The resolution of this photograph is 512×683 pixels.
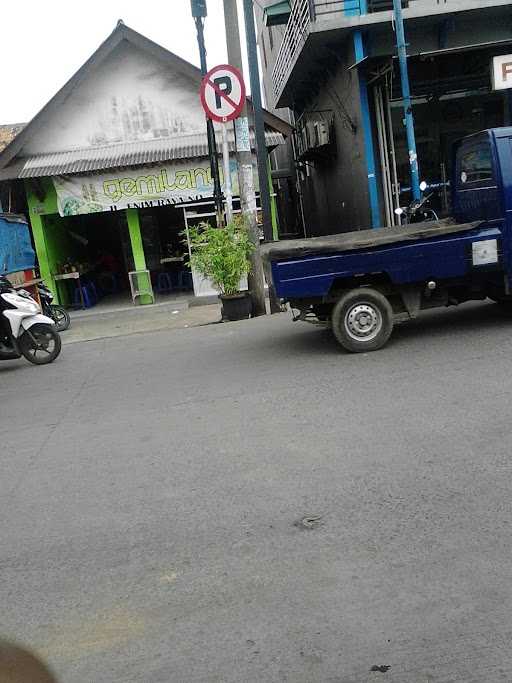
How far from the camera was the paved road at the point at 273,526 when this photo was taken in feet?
8.54

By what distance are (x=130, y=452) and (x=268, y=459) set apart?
1197 mm

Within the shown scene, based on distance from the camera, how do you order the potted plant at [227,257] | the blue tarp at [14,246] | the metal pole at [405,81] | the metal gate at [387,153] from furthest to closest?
the metal gate at [387,153], the blue tarp at [14,246], the metal pole at [405,81], the potted plant at [227,257]

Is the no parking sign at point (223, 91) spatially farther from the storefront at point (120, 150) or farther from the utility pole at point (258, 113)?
the storefront at point (120, 150)

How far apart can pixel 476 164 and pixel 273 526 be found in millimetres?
5722

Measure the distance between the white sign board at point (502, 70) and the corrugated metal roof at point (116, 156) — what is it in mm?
4521

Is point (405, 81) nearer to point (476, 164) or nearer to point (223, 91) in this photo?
point (223, 91)

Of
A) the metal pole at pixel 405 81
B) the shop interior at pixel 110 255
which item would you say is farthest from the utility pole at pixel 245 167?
the shop interior at pixel 110 255

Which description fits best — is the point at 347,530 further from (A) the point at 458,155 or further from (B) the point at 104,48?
(B) the point at 104,48

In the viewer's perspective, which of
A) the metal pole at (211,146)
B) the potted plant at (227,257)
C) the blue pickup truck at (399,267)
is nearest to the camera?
the blue pickup truck at (399,267)

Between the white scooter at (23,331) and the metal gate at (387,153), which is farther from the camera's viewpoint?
the metal gate at (387,153)

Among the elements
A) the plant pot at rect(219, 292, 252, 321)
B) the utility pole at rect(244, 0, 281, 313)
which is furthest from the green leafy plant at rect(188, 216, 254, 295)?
the utility pole at rect(244, 0, 281, 313)

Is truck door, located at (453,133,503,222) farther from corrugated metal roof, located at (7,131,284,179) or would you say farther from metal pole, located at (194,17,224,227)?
corrugated metal roof, located at (7,131,284,179)

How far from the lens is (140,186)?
14.4 meters

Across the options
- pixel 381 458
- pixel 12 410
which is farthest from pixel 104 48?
pixel 381 458
